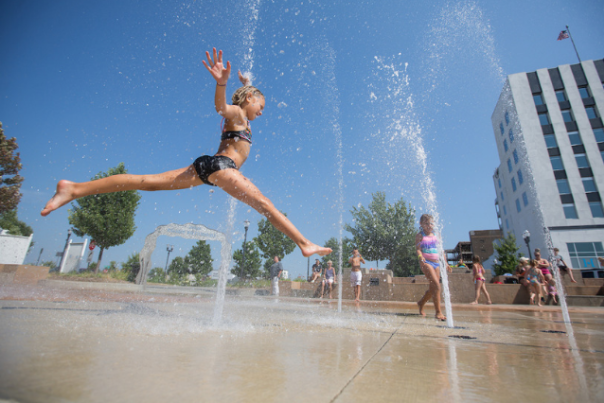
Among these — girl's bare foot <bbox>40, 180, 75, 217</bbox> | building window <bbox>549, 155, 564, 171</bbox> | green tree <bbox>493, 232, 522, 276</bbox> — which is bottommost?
girl's bare foot <bbox>40, 180, 75, 217</bbox>

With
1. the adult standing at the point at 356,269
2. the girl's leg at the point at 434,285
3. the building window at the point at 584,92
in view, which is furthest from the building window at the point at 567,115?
the girl's leg at the point at 434,285

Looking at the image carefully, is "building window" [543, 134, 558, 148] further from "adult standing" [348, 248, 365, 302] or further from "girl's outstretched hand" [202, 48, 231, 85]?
"girl's outstretched hand" [202, 48, 231, 85]

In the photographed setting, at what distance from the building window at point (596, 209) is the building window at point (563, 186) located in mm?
2063

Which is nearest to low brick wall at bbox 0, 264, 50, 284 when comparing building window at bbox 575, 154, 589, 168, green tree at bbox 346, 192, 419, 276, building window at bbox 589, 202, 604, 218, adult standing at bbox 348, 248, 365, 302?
adult standing at bbox 348, 248, 365, 302

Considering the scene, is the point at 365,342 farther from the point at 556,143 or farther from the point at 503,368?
the point at 556,143

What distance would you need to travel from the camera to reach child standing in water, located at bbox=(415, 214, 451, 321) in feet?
15.2

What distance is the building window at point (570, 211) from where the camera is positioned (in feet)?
90.3

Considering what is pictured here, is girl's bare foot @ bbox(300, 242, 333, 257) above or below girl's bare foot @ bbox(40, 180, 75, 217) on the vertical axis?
below

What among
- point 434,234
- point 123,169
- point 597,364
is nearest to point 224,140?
point 597,364

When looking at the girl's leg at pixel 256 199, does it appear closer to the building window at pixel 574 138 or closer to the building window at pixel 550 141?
the building window at pixel 550 141

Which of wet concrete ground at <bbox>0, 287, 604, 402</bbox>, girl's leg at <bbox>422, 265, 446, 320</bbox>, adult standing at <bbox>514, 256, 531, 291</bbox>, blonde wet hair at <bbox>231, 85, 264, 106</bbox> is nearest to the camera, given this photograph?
wet concrete ground at <bbox>0, 287, 604, 402</bbox>

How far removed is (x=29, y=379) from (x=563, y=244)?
117ft

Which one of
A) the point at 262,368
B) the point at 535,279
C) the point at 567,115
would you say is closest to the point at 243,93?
the point at 262,368

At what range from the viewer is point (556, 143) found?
29.9 m
